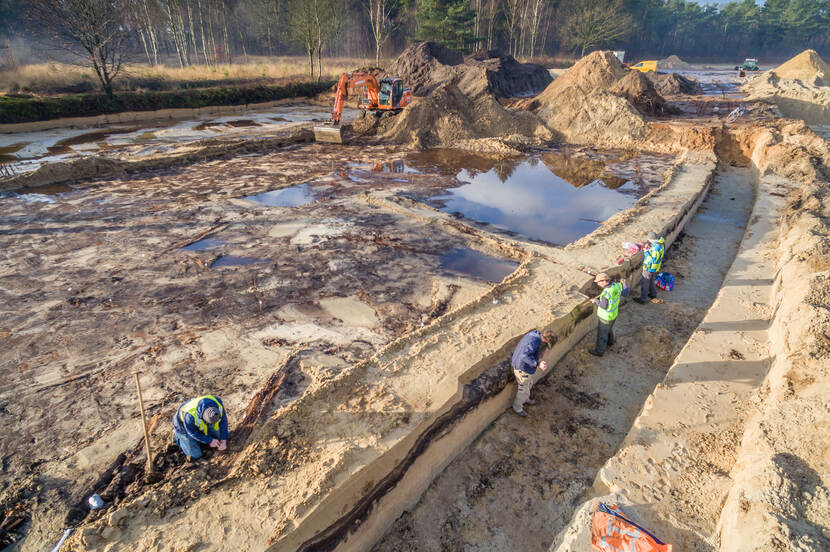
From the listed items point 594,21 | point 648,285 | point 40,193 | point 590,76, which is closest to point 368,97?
point 590,76

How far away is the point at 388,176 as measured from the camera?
14375 millimetres

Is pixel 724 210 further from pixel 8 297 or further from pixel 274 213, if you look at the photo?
pixel 8 297

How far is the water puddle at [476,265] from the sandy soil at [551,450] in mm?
2124

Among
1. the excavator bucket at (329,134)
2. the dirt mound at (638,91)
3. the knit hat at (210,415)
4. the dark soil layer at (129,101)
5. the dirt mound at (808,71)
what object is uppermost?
the dirt mound at (808,71)

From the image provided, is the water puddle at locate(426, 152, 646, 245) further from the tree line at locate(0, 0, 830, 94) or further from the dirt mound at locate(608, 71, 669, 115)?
the tree line at locate(0, 0, 830, 94)

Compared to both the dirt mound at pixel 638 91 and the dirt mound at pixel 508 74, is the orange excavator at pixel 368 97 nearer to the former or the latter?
the dirt mound at pixel 638 91

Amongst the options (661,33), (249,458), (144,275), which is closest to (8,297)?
(144,275)

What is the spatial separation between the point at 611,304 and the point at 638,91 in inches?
879

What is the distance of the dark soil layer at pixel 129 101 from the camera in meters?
19.8

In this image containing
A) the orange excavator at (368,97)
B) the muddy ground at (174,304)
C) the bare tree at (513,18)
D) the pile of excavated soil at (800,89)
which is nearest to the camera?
the muddy ground at (174,304)

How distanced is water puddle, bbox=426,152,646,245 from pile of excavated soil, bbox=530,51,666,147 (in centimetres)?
270

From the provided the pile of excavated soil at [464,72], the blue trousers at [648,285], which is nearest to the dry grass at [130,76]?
the pile of excavated soil at [464,72]

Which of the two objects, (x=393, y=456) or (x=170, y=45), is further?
(x=170, y=45)

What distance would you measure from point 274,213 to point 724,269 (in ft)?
34.3
